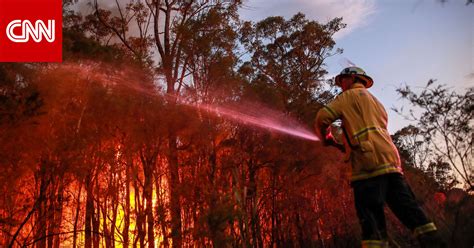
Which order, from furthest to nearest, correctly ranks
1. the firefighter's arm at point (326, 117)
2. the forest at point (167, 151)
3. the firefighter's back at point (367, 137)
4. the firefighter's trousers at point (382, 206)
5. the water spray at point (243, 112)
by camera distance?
the water spray at point (243, 112)
the forest at point (167, 151)
the firefighter's arm at point (326, 117)
the firefighter's back at point (367, 137)
the firefighter's trousers at point (382, 206)

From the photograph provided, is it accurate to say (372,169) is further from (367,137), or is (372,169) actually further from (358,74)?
(358,74)

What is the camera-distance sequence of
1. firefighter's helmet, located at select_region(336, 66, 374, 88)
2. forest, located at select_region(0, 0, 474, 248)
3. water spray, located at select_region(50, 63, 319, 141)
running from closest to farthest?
firefighter's helmet, located at select_region(336, 66, 374, 88)
forest, located at select_region(0, 0, 474, 248)
water spray, located at select_region(50, 63, 319, 141)

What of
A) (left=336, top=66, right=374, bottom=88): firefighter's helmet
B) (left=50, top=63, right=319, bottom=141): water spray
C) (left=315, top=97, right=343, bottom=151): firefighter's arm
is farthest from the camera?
(left=50, top=63, right=319, bottom=141): water spray

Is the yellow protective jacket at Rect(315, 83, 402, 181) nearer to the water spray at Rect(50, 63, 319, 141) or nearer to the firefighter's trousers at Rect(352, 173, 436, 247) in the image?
the firefighter's trousers at Rect(352, 173, 436, 247)

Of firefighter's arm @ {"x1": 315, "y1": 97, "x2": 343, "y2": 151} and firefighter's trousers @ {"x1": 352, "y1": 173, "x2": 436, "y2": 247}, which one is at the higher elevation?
firefighter's arm @ {"x1": 315, "y1": 97, "x2": 343, "y2": 151}

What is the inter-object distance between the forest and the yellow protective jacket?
2.61m

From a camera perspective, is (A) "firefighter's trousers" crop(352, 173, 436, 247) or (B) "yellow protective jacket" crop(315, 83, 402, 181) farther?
(B) "yellow protective jacket" crop(315, 83, 402, 181)

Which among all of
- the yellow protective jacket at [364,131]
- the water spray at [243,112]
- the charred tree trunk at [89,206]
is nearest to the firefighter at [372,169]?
the yellow protective jacket at [364,131]

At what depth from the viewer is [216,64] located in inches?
536

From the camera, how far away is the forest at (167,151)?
312 inches

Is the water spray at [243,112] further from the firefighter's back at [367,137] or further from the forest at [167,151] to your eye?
the firefighter's back at [367,137]

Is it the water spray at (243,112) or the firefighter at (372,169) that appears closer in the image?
the firefighter at (372,169)

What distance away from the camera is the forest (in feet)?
26.0

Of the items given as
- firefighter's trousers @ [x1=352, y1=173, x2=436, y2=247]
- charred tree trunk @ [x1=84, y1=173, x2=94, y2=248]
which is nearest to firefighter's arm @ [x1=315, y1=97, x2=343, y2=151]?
firefighter's trousers @ [x1=352, y1=173, x2=436, y2=247]
